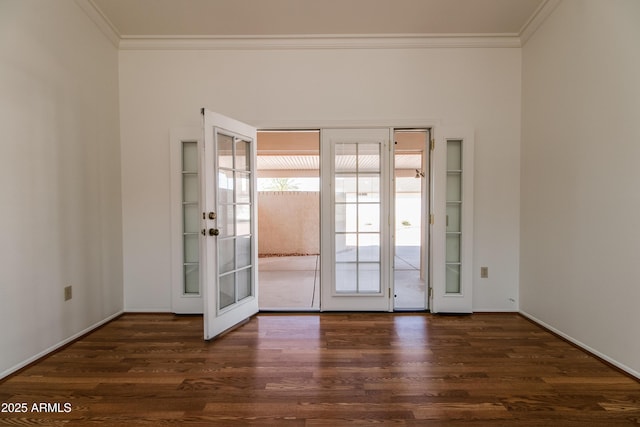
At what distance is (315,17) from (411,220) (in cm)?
1078

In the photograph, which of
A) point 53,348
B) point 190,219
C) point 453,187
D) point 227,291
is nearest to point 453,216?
point 453,187

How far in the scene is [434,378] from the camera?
194 cm

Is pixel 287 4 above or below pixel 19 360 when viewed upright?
above

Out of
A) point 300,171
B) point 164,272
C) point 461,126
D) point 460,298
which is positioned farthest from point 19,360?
point 300,171

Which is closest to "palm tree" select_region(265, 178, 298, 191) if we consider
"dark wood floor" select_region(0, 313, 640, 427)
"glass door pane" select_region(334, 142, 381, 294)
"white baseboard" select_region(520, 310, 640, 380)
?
"glass door pane" select_region(334, 142, 381, 294)

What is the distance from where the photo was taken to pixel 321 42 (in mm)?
3064

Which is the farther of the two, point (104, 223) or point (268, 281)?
point (268, 281)

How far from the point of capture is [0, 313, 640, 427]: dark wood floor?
160cm

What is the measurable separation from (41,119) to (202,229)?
1.51 meters

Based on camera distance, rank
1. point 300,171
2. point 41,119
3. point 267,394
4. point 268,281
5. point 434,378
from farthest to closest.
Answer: point 300,171 → point 268,281 → point 41,119 → point 434,378 → point 267,394

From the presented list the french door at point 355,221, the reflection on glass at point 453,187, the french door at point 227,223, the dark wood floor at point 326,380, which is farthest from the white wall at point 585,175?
the french door at point 227,223

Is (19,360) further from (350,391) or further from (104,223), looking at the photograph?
(350,391)

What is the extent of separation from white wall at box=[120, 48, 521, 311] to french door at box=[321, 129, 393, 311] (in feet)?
1.04

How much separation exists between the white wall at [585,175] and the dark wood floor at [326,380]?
42 cm
